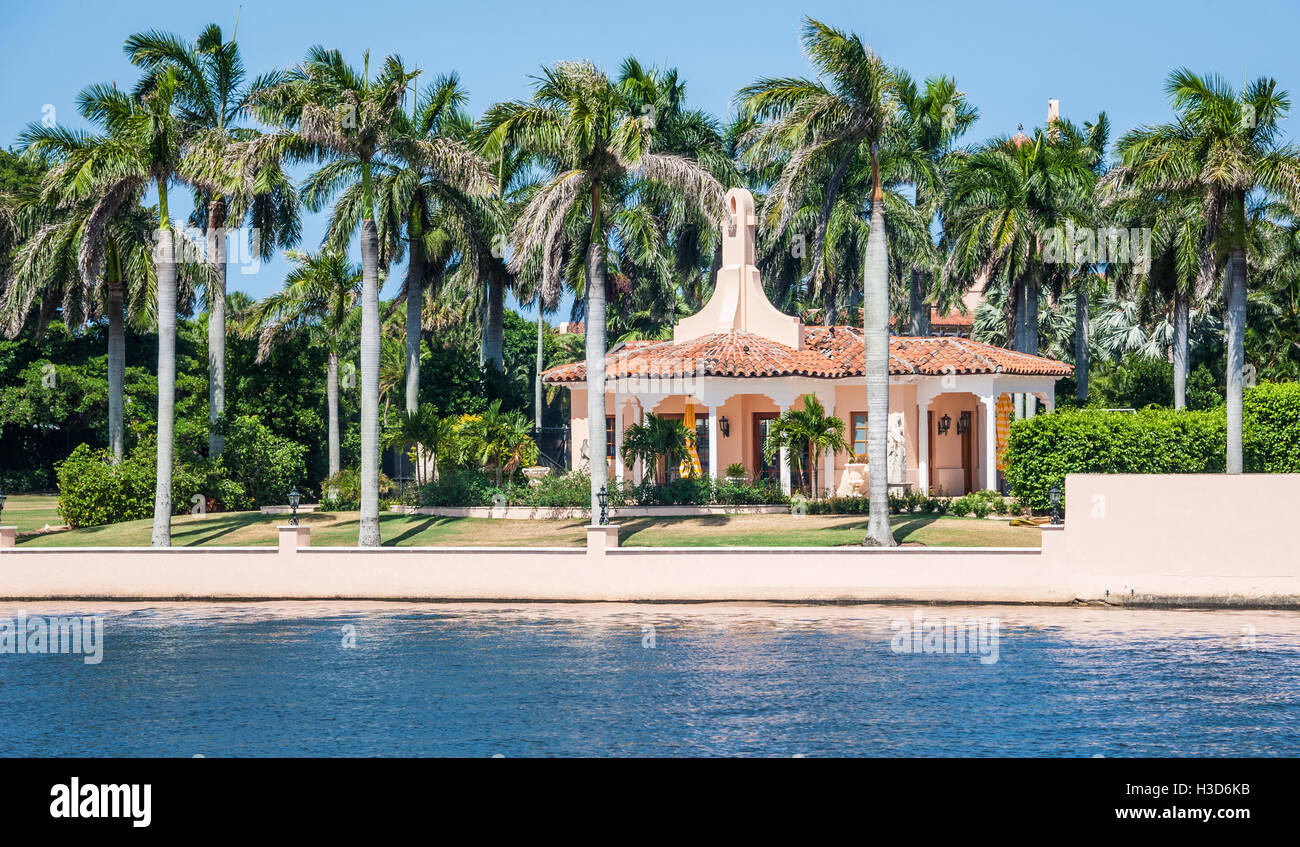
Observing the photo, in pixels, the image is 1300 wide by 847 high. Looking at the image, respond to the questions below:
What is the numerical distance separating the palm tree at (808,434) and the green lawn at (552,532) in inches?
89.1

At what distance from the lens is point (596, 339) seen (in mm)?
32844

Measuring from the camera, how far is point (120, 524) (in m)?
38.2

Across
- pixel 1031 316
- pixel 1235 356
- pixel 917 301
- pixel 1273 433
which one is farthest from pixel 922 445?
pixel 917 301

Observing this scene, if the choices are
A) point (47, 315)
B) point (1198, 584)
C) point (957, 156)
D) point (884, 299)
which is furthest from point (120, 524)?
point (957, 156)

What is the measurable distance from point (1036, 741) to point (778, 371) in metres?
22.8

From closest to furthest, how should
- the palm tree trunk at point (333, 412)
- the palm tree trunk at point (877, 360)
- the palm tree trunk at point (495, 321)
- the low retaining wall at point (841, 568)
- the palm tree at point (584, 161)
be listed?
the low retaining wall at point (841, 568) < the palm tree trunk at point (877, 360) < the palm tree at point (584, 161) < the palm tree trunk at point (333, 412) < the palm tree trunk at point (495, 321)

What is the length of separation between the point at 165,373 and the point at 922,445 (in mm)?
21795

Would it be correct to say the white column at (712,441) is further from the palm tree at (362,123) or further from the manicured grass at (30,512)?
the manicured grass at (30,512)

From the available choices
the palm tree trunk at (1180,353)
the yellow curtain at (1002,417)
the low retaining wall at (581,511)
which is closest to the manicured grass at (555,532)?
the low retaining wall at (581,511)

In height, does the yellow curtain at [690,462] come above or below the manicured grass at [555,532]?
above

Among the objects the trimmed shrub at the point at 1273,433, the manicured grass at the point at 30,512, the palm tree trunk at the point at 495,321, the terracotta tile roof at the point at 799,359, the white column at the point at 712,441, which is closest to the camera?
the trimmed shrub at the point at 1273,433

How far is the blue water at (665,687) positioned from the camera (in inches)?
666
